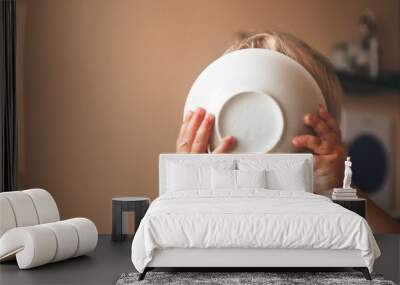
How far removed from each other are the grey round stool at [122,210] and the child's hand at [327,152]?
1749mm

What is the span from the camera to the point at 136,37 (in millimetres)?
6965

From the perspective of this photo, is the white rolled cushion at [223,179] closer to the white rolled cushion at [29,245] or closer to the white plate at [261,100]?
the white plate at [261,100]

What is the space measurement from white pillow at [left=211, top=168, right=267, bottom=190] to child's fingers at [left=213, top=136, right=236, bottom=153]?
569mm

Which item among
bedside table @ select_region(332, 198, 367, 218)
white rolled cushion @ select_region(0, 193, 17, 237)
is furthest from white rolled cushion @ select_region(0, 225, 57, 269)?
bedside table @ select_region(332, 198, 367, 218)


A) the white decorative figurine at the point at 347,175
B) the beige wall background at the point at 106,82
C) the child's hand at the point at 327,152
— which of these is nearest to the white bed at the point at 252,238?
the white decorative figurine at the point at 347,175

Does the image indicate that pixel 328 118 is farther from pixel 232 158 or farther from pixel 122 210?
pixel 122 210

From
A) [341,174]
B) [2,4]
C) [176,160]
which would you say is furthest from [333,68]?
[2,4]

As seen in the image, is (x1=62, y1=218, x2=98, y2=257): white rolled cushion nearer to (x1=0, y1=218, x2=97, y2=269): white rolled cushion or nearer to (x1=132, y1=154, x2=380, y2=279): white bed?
(x1=0, y1=218, x2=97, y2=269): white rolled cushion

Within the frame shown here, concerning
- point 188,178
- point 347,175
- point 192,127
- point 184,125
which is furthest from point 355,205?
point 184,125

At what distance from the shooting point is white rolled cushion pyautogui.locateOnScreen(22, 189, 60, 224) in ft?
18.2

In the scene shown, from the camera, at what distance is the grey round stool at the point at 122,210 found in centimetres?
638

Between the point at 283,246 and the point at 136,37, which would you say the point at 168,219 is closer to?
the point at 283,246

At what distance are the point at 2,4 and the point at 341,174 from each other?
370cm

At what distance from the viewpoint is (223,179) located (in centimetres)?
612
